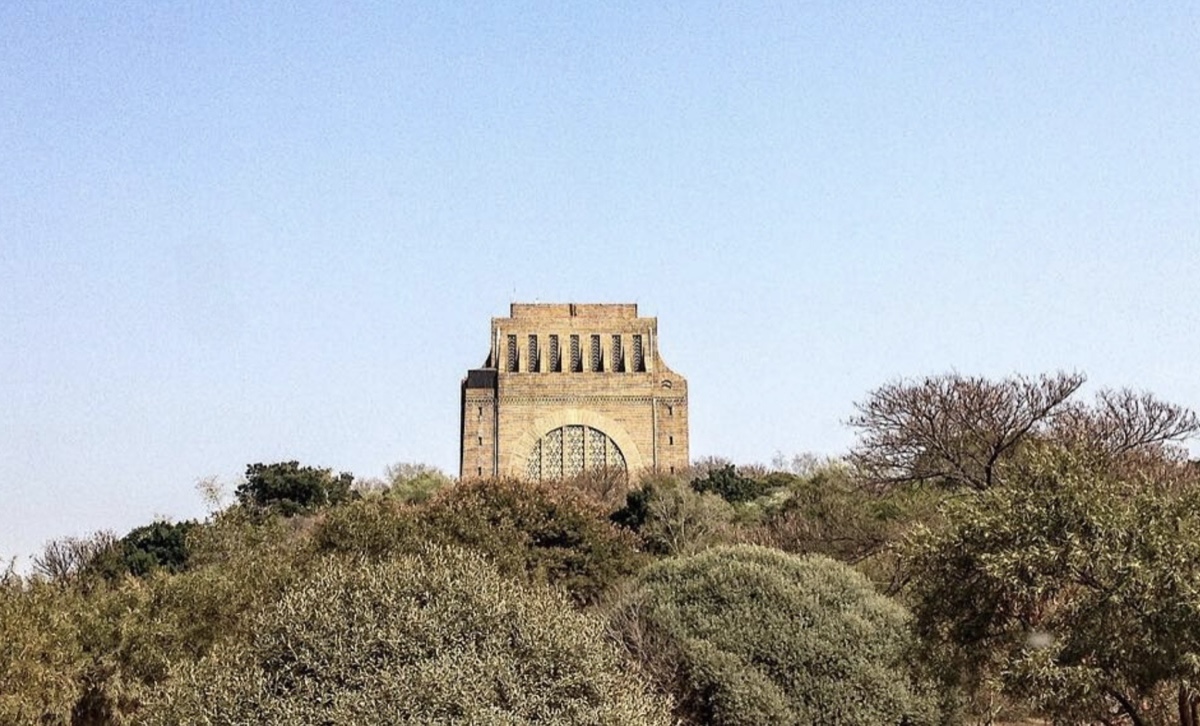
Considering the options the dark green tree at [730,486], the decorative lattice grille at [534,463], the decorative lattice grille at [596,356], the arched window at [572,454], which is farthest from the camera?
the decorative lattice grille at [596,356]

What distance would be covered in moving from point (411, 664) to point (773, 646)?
8.31 meters

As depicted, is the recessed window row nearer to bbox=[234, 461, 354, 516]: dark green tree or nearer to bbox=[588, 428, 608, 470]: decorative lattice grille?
bbox=[588, 428, 608, 470]: decorative lattice grille

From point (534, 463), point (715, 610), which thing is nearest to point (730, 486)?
point (534, 463)

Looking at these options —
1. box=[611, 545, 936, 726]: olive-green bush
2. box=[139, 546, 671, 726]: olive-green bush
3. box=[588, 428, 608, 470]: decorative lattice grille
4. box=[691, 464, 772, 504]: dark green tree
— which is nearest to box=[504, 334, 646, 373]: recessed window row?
box=[588, 428, 608, 470]: decorative lattice grille

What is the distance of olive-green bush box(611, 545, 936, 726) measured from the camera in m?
17.5

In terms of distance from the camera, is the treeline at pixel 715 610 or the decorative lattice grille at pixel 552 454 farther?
the decorative lattice grille at pixel 552 454

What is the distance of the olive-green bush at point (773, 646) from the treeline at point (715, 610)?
0.04 m

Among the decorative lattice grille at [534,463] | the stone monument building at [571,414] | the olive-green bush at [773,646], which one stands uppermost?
the stone monument building at [571,414]

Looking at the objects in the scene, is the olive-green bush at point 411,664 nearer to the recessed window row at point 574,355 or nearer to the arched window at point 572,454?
the arched window at point 572,454

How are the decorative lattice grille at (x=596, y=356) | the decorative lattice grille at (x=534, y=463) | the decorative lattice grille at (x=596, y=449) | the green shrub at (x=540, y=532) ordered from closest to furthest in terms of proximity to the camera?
the green shrub at (x=540, y=532), the decorative lattice grille at (x=534, y=463), the decorative lattice grille at (x=596, y=449), the decorative lattice grille at (x=596, y=356)

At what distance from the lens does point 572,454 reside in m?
55.8

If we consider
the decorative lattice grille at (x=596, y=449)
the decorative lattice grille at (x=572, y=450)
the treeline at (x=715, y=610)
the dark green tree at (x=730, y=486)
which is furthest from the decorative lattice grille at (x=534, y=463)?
the treeline at (x=715, y=610)

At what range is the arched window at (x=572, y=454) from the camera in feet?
181

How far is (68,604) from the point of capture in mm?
19969
